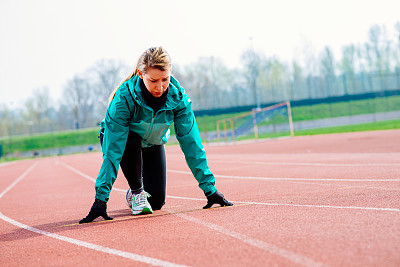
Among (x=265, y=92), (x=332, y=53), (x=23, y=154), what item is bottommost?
(x=23, y=154)

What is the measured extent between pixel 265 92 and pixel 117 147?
5945 centimetres

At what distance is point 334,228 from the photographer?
3572 millimetres

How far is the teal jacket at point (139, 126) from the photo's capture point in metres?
4.75

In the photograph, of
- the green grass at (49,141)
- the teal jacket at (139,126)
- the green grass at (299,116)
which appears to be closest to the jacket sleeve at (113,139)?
the teal jacket at (139,126)

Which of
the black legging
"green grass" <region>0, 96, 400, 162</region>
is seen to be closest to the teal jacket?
the black legging

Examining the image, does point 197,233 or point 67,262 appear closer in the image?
point 67,262

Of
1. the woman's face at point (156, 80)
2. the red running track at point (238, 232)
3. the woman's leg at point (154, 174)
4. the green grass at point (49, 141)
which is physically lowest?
the green grass at point (49, 141)

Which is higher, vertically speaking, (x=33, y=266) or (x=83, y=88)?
(x=83, y=88)

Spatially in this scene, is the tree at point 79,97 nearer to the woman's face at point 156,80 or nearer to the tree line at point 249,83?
the tree line at point 249,83

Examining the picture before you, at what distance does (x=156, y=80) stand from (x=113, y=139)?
74 cm

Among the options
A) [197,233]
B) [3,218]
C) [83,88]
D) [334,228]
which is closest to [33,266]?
[197,233]

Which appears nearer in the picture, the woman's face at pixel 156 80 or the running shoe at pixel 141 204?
the woman's face at pixel 156 80

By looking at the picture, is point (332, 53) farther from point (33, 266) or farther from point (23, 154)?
point (33, 266)

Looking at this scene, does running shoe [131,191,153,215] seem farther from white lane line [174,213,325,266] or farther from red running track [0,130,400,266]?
white lane line [174,213,325,266]
